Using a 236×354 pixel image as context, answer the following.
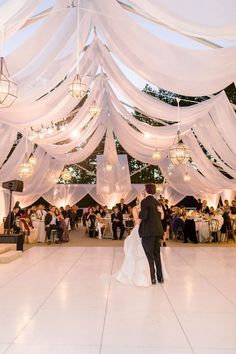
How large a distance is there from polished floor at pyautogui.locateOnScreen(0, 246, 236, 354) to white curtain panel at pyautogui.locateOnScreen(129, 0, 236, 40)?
8.82 feet

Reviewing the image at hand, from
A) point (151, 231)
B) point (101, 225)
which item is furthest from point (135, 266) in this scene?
point (101, 225)

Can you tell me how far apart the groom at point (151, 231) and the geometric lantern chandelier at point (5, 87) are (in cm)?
233

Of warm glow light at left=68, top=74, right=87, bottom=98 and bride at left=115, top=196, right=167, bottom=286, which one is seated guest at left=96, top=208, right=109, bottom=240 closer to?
bride at left=115, top=196, right=167, bottom=286

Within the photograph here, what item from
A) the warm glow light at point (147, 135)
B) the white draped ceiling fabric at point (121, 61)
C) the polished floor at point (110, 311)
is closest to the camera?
the polished floor at point (110, 311)

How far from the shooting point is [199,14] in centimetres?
333

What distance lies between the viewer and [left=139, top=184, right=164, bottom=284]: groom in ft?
18.2

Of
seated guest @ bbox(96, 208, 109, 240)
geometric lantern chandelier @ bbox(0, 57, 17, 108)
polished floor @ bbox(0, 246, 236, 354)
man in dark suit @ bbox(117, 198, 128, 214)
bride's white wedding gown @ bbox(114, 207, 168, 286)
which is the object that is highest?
geometric lantern chandelier @ bbox(0, 57, 17, 108)

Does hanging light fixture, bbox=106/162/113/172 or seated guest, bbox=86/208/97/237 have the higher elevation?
hanging light fixture, bbox=106/162/113/172

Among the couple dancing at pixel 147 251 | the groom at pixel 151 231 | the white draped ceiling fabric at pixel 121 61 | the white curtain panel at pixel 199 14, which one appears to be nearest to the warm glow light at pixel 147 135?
the white draped ceiling fabric at pixel 121 61

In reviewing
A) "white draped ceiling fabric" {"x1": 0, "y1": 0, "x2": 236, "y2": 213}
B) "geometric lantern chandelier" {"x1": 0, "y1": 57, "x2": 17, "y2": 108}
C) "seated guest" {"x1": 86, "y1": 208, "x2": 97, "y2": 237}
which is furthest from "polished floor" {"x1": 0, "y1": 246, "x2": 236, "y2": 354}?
"seated guest" {"x1": 86, "y1": 208, "x2": 97, "y2": 237}

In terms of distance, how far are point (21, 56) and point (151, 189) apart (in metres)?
2.59

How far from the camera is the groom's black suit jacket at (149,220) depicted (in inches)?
219

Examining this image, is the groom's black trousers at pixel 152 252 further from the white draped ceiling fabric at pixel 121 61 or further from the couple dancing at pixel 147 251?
the white draped ceiling fabric at pixel 121 61

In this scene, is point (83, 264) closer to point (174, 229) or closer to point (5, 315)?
point (5, 315)
